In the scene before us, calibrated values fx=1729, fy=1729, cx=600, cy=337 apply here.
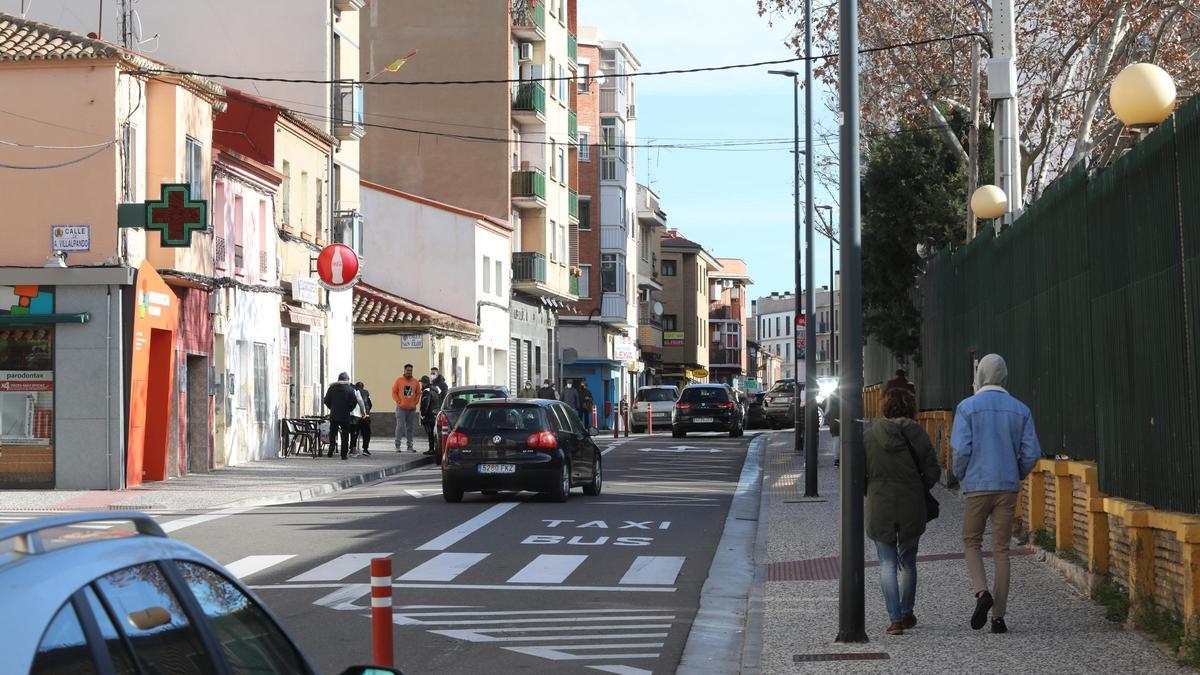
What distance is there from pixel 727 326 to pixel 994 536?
437 feet

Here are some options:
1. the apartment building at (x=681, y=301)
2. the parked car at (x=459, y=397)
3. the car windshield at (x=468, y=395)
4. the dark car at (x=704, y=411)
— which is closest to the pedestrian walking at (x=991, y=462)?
the parked car at (x=459, y=397)

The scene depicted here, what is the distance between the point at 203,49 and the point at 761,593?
3314 cm

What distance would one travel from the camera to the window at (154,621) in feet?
10.7

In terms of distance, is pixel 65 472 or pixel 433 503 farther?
pixel 65 472

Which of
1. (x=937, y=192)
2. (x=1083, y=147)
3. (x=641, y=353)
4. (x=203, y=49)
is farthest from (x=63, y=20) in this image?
(x=641, y=353)

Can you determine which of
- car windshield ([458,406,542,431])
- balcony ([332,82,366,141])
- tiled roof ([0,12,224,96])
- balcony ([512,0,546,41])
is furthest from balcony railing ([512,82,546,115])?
car windshield ([458,406,542,431])

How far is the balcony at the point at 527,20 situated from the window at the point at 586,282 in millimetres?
18910

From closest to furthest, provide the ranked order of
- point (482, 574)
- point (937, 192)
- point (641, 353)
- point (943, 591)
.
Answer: point (943, 591) → point (482, 574) → point (937, 192) → point (641, 353)

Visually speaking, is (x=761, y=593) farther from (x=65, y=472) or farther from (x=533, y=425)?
(x=65, y=472)

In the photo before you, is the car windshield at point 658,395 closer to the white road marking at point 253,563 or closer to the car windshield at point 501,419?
the car windshield at point 501,419

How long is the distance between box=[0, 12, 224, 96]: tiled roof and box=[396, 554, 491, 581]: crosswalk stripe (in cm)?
1340

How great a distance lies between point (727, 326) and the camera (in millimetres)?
143875

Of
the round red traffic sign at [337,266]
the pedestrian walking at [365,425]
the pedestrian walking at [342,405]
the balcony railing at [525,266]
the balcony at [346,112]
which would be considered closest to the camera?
the pedestrian walking at [342,405]

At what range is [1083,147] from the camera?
26.2 metres
